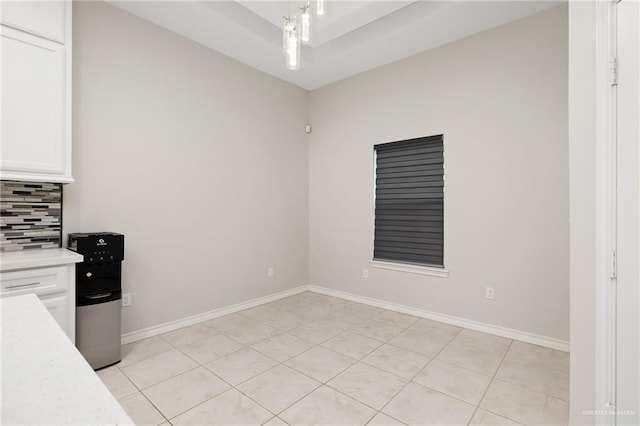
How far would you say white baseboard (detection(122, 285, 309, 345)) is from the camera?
9.86 ft

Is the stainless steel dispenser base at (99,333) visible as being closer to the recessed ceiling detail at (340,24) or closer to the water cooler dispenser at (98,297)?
the water cooler dispenser at (98,297)

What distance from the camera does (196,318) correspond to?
348cm

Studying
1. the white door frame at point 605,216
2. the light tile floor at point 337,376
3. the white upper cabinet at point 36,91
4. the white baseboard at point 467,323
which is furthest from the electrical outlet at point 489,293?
the white upper cabinet at point 36,91

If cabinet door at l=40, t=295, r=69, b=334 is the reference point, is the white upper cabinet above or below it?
above

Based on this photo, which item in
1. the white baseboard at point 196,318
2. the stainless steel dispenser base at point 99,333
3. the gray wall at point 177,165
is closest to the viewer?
the stainless steel dispenser base at point 99,333

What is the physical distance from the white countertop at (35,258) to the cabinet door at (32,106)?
554 mm

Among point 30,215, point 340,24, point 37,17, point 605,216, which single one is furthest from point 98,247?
point 605,216

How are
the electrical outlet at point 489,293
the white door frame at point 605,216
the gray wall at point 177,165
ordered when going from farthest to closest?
1. the electrical outlet at point 489,293
2. the gray wall at point 177,165
3. the white door frame at point 605,216

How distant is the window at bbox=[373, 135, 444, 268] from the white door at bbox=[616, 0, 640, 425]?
2125mm

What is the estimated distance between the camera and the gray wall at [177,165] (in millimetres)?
2789

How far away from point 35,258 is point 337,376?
224 cm

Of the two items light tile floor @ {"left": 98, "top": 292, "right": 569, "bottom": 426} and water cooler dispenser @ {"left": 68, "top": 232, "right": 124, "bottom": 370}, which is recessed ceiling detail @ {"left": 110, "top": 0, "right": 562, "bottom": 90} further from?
light tile floor @ {"left": 98, "top": 292, "right": 569, "bottom": 426}

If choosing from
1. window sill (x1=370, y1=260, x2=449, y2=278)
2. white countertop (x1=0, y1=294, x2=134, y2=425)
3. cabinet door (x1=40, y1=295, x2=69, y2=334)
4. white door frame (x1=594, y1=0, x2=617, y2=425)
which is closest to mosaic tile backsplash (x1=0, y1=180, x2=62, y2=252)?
cabinet door (x1=40, y1=295, x2=69, y2=334)

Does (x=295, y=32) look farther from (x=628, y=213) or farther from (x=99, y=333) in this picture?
(x=99, y=333)
